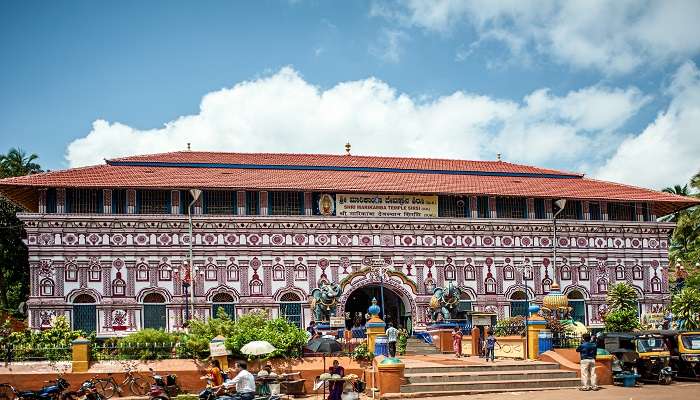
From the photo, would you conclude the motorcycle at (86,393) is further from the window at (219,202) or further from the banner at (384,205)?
the banner at (384,205)

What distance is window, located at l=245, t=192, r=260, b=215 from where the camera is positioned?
39688 millimetres

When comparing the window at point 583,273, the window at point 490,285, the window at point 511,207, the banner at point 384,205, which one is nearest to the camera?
the banner at point 384,205

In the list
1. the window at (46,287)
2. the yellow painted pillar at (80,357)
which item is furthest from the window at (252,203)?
the yellow painted pillar at (80,357)

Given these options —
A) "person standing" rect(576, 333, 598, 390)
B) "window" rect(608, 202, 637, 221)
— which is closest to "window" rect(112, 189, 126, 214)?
"person standing" rect(576, 333, 598, 390)

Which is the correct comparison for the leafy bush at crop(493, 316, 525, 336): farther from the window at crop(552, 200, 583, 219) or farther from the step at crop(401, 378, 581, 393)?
the window at crop(552, 200, 583, 219)

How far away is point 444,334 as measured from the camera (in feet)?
115

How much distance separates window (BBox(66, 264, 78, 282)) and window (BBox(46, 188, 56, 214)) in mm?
2474

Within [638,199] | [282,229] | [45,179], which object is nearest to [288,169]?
[282,229]

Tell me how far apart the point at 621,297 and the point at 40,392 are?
27.3m

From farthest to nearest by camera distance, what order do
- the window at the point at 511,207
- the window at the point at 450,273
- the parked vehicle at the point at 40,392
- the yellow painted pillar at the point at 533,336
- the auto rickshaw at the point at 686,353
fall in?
the window at the point at 511,207, the window at the point at 450,273, the yellow painted pillar at the point at 533,336, the auto rickshaw at the point at 686,353, the parked vehicle at the point at 40,392

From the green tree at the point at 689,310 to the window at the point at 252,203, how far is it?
18378 millimetres

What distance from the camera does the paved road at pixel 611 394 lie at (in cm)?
2403

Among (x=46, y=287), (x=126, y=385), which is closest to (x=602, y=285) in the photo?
(x=126, y=385)

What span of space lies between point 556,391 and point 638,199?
63.6ft
